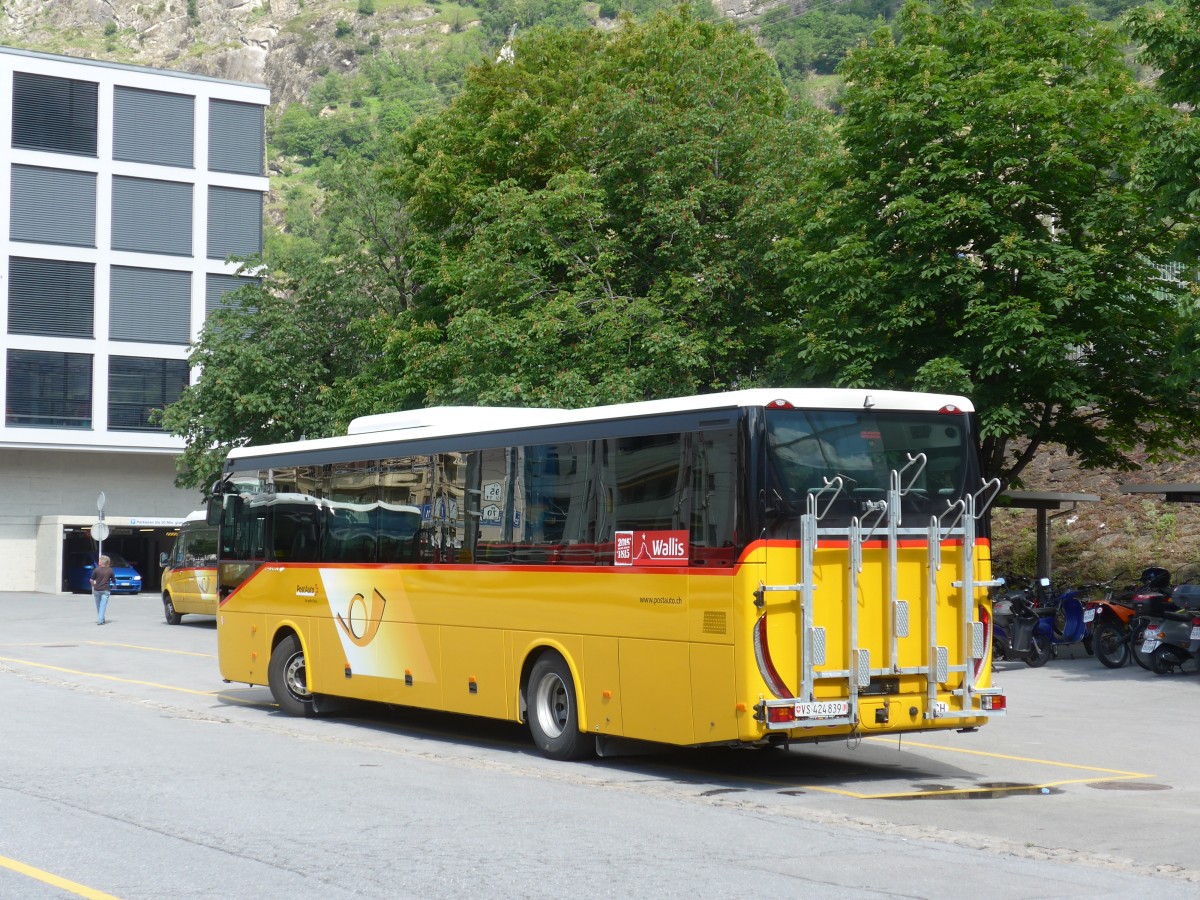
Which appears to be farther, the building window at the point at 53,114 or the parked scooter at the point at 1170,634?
the building window at the point at 53,114

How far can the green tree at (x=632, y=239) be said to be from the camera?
90.8 feet

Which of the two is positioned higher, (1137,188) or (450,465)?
(1137,188)

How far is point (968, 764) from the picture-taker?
13.1 meters

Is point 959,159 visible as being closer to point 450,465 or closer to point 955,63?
point 955,63

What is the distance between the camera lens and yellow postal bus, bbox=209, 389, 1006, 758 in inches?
448

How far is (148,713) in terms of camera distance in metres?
17.0

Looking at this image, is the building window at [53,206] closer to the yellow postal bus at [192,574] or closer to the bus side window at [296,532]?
the yellow postal bus at [192,574]

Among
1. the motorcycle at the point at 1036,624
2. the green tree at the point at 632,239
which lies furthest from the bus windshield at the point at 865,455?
the green tree at the point at 632,239

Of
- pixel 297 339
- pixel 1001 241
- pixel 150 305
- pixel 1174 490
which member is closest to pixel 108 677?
pixel 1001 241

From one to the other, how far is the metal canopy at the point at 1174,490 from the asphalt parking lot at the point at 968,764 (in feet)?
10.2

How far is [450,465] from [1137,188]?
10660mm

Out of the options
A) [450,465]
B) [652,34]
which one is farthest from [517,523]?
[652,34]

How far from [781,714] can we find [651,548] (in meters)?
1.82

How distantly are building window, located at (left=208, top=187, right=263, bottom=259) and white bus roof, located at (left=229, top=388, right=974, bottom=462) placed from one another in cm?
4279
